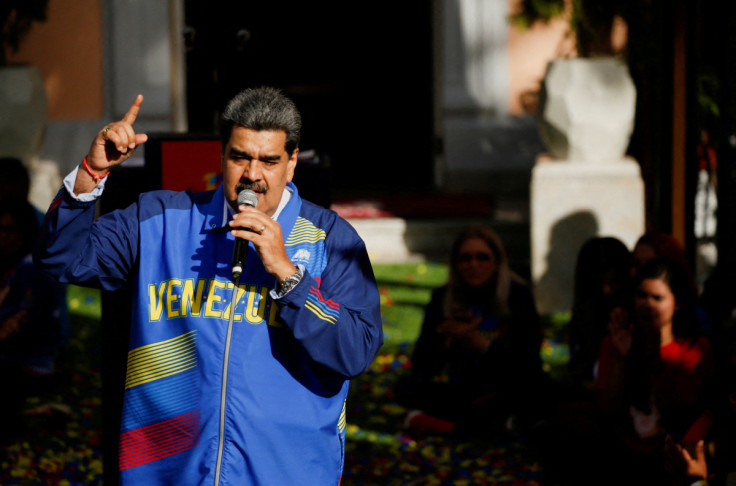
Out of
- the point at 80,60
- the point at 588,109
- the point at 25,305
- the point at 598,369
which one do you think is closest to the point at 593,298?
the point at 598,369

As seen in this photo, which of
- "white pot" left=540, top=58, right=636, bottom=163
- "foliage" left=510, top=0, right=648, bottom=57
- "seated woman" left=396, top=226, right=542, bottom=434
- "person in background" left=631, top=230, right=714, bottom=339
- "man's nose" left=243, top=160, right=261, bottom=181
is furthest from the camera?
"foliage" left=510, top=0, right=648, bottom=57

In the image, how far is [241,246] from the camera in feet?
8.46

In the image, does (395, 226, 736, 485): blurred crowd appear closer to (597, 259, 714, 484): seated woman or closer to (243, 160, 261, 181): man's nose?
(597, 259, 714, 484): seated woman

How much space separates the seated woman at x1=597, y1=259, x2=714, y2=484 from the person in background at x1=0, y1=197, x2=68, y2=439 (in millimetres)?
3447

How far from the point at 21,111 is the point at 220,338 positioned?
25.4ft

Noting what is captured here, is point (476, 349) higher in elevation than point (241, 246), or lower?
lower

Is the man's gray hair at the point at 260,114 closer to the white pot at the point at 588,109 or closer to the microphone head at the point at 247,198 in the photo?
the microphone head at the point at 247,198

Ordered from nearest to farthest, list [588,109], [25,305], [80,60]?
1. [25,305]
2. [588,109]
3. [80,60]

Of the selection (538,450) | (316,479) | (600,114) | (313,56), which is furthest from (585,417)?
(313,56)

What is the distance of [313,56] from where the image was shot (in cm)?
1454

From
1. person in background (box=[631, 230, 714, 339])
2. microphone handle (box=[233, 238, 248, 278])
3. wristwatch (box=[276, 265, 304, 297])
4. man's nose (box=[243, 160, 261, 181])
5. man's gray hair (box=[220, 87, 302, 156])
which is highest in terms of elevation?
man's gray hair (box=[220, 87, 302, 156])

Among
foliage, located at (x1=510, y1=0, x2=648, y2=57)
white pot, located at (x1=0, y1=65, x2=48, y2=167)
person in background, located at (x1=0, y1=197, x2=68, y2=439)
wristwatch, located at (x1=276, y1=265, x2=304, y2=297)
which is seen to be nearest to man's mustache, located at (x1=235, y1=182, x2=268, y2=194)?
wristwatch, located at (x1=276, y1=265, x2=304, y2=297)

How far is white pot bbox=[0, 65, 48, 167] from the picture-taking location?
967 cm

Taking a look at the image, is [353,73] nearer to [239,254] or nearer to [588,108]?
[588,108]
